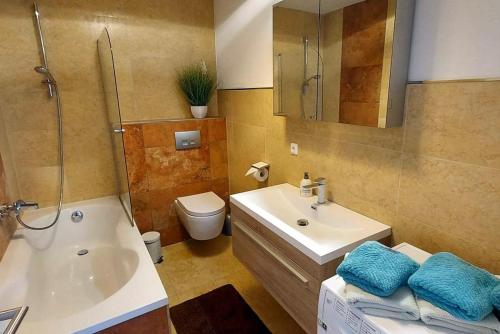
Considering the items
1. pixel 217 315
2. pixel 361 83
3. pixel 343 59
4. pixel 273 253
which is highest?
pixel 343 59

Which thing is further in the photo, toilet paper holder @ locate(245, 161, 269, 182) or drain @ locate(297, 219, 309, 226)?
toilet paper holder @ locate(245, 161, 269, 182)

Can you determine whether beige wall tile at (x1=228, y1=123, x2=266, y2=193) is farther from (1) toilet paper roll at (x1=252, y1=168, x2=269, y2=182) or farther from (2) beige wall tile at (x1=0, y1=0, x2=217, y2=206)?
(2) beige wall tile at (x1=0, y1=0, x2=217, y2=206)

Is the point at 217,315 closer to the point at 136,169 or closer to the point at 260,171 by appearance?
the point at 260,171

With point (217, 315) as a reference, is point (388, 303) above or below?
above

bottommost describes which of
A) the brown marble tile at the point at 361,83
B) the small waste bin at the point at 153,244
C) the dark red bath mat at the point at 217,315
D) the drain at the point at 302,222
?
the dark red bath mat at the point at 217,315

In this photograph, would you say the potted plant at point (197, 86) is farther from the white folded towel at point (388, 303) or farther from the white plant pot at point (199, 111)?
the white folded towel at point (388, 303)

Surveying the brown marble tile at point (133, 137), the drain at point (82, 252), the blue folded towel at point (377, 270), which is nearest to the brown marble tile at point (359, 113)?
the blue folded towel at point (377, 270)

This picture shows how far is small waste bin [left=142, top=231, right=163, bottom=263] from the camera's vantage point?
2467 mm

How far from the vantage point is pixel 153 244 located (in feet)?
8.16

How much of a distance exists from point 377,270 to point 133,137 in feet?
7.06

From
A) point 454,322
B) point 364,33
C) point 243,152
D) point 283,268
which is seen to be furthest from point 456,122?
point 243,152

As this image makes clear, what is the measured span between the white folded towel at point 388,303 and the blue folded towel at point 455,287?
0.04 metres

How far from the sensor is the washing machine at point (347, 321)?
84 cm

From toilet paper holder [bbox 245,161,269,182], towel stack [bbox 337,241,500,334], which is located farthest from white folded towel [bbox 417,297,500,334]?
toilet paper holder [bbox 245,161,269,182]
